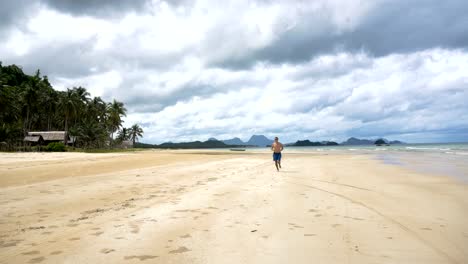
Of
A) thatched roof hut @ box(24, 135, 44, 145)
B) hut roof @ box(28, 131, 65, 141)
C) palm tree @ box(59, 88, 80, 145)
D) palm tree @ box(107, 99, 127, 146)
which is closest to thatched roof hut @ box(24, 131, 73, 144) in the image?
hut roof @ box(28, 131, 65, 141)

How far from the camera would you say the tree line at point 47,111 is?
181 ft

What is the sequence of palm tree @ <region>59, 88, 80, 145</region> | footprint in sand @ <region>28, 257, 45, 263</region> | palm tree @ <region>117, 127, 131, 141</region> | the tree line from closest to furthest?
footprint in sand @ <region>28, 257, 45, 263</region> → the tree line → palm tree @ <region>59, 88, 80, 145</region> → palm tree @ <region>117, 127, 131, 141</region>

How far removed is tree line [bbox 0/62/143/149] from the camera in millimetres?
55281

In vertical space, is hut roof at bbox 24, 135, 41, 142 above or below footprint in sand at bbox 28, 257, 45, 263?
above

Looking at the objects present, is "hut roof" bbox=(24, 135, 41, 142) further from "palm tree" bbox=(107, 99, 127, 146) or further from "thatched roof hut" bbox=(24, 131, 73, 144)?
"palm tree" bbox=(107, 99, 127, 146)

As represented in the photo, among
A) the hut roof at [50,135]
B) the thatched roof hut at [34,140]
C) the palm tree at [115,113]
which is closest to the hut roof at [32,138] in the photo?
the thatched roof hut at [34,140]

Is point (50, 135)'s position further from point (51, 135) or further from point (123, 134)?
point (123, 134)

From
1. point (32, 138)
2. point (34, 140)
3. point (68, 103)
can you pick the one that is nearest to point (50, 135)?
point (34, 140)

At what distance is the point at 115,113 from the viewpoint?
8381 cm

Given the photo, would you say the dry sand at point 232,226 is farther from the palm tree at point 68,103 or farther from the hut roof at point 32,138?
the palm tree at point 68,103

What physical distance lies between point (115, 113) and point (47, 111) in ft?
59.5

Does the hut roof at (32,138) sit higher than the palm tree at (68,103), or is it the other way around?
the palm tree at (68,103)

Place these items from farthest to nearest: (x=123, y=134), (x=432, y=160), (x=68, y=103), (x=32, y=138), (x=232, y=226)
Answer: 1. (x=123, y=134)
2. (x=68, y=103)
3. (x=32, y=138)
4. (x=432, y=160)
5. (x=232, y=226)

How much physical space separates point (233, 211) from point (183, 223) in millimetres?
1321
